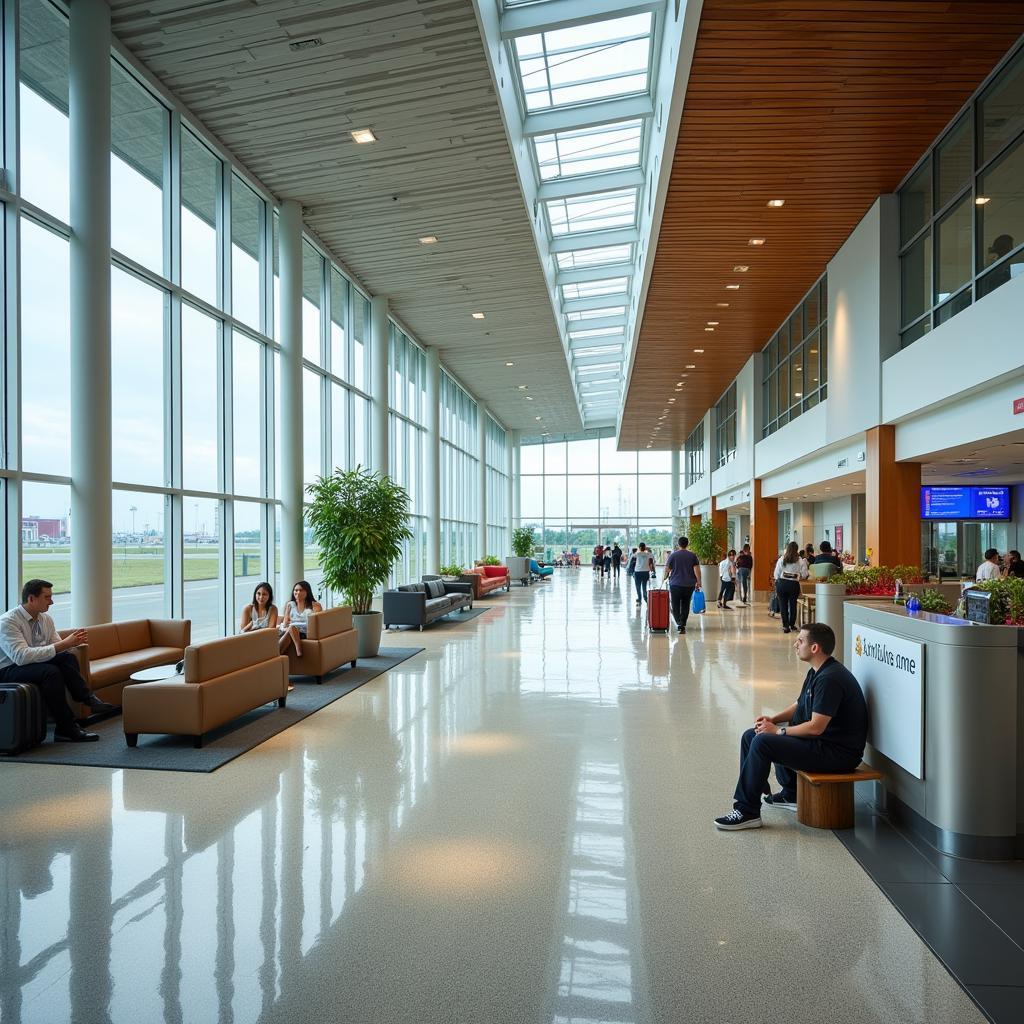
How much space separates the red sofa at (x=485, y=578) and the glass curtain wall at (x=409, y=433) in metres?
1.23

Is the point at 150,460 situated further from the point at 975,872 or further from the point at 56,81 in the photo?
the point at 975,872

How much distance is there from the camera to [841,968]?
294cm

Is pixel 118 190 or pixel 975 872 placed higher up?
pixel 118 190

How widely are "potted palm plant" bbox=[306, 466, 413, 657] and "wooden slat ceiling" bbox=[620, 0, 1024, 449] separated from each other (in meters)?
5.90

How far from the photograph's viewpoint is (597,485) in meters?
42.0

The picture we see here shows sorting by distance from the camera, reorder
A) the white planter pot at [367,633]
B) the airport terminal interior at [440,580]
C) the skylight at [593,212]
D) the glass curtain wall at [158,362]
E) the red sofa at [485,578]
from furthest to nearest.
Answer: the red sofa at [485,578] < the skylight at [593,212] < the white planter pot at [367,633] < the glass curtain wall at [158,362] < the airport terminal interior at [440,580]

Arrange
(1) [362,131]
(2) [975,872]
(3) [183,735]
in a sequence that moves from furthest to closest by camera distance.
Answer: (1) [362,131]
(3) [183,735]
(2) [975,872]

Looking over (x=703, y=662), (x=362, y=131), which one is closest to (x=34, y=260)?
(x=362, y=131)

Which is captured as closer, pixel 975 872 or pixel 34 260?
pixel 975 872

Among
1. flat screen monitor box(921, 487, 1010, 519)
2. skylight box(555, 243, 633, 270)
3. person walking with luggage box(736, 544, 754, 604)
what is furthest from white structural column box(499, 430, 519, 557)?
flat screen monitor box(921, 487, 1010, 519)

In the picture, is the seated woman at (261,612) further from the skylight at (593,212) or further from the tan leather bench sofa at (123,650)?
the skylight at (593,212)

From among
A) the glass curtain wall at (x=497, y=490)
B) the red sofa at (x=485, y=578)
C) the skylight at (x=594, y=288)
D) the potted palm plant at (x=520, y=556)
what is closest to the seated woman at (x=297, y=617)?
the red sofa at (x=485, y=578)

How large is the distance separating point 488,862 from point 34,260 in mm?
6659

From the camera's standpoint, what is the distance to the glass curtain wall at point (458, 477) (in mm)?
24484
